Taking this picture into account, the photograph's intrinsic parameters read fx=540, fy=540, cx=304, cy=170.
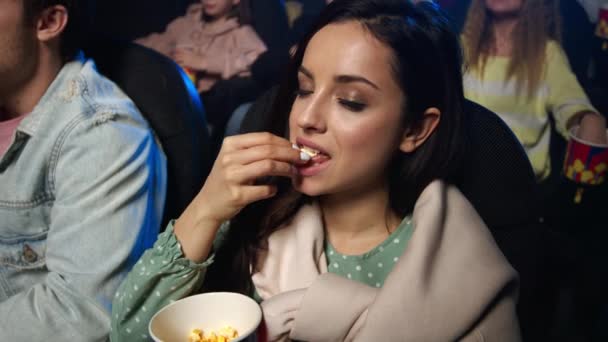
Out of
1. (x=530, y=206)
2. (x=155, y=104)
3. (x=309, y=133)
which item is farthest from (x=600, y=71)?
(x=155, y=104)

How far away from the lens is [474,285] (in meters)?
0.90

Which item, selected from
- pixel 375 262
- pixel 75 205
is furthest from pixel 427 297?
pixel 75 205

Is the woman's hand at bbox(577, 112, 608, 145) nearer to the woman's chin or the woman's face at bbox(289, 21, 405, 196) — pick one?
the woman's face at bbox(289, 21, 405, 196)

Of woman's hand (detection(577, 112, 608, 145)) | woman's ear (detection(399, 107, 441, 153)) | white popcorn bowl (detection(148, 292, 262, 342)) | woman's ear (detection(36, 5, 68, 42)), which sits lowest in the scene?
woman's hand (detection(577, 112, 608, 145))

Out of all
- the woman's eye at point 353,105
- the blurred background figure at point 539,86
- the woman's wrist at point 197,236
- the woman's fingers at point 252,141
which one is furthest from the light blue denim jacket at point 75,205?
the blurred background figure at point 539,86

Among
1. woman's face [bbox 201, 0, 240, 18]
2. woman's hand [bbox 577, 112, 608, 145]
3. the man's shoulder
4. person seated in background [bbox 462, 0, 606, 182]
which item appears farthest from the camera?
woman's face [bbox 201, 0, 240, 18]

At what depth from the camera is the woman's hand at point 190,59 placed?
2561mm

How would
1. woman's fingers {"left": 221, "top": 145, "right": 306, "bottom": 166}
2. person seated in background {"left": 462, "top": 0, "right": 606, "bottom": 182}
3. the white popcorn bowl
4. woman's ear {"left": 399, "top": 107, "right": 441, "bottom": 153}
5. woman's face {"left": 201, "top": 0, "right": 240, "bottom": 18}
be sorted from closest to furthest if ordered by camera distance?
1. the white popcorn bowl
2. woman's fingers {"left": 221, "top": 145, "right": 306, "bottom": 166}
3. woman's ear {"left": 399, "top": 107, "right": 441, "bottom": 153}
4. person seated in background {"left": 462, "top": 0, "right": 606, "bottom": 182}
5. woman's face {"left": 201, "top": 0, "right": 240, "bottom": 18}

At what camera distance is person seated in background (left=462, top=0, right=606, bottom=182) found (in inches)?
68.4

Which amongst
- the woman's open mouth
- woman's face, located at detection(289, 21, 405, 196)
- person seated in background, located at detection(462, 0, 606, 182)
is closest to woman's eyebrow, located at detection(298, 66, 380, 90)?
woman's face, located at detection(289, 21, 405, 196)

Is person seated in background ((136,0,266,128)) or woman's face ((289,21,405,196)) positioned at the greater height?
woman's face ((289,21,405,196))

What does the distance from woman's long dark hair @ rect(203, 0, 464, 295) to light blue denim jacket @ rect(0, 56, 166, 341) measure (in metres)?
0.20

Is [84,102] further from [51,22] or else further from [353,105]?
[353,105]

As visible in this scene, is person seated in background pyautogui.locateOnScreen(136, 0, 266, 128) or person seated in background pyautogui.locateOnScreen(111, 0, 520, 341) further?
person seated in background pyautogui.locateOnScreen(136, 0, 266, 128)
